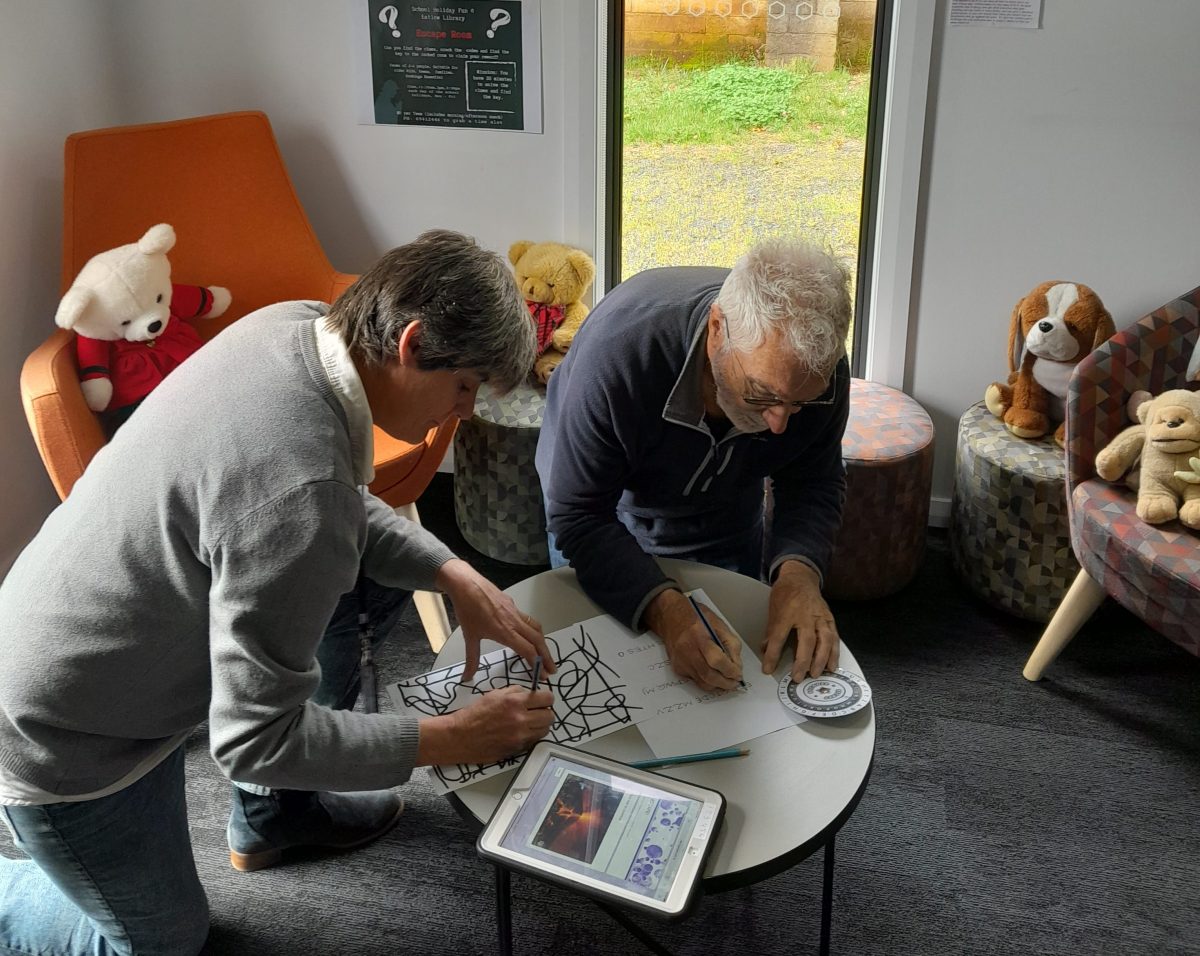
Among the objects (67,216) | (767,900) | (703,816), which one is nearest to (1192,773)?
(767,900)

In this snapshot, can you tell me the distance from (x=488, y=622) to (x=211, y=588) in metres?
0.40

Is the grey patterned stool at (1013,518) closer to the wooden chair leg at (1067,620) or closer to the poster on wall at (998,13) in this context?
the wooden chair leg at (1067,620)

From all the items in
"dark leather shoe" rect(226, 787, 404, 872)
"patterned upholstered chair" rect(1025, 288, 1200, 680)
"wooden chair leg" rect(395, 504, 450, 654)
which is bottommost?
"dark leather shoe" rect(226, 787, 404, 872)

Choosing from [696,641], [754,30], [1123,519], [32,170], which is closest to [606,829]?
[696,641]

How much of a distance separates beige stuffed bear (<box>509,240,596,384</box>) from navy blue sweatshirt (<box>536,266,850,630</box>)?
785 millimetres

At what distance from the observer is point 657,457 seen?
1.61 meters

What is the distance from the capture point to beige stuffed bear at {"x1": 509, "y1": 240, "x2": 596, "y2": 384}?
98.3 inches

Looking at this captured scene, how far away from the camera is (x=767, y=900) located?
68.2 inches

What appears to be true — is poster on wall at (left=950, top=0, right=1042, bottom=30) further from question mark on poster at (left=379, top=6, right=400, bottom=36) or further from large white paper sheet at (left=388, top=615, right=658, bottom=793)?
large white paper sheet at (left=388, top=615, right=658, bottom=793)

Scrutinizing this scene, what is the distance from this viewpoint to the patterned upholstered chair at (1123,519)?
1.84 meters

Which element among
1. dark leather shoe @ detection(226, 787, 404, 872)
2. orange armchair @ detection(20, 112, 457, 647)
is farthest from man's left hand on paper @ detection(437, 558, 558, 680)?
orange armchair @ detection(20, 112, 457, 647)

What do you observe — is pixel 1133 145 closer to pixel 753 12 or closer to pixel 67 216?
pixel 753 12

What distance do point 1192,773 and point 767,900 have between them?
85cm

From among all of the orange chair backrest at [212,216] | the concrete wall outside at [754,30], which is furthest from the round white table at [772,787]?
the concrete wall outside at [754,30]
